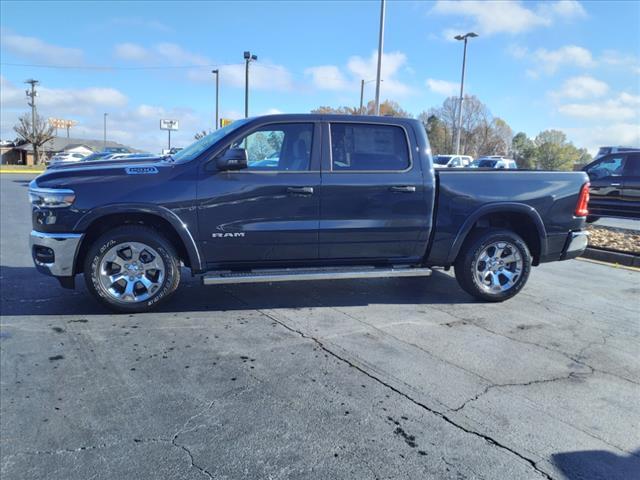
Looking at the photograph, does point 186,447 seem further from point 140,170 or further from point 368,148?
point 368,148

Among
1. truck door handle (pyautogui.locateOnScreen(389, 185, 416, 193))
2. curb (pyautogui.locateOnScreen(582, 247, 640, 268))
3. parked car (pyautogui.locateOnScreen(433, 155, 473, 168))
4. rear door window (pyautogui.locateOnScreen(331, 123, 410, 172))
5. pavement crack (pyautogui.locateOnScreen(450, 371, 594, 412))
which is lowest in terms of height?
pavement crack (pyautogui.locateOnScreen(450, 371, 594, 412))

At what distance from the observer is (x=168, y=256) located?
4.69m

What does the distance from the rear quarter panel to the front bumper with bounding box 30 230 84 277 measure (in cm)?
366

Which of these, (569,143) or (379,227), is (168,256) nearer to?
(379,227)

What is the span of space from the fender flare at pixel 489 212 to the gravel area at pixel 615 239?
3893 millimetres

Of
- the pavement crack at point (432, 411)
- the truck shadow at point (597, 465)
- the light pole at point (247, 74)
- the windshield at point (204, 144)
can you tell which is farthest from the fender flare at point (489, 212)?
the light pole at point (247, 74)

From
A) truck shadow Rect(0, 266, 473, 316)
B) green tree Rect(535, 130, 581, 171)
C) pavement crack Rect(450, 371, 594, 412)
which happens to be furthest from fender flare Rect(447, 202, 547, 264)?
green tree Rect(535, 130, 581, 171)

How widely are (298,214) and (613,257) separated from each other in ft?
20.0

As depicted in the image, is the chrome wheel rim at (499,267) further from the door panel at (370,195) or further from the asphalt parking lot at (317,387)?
the door panel at (370,195)

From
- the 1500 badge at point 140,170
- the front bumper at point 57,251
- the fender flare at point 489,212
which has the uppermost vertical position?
the 1500 badge at point 140,170

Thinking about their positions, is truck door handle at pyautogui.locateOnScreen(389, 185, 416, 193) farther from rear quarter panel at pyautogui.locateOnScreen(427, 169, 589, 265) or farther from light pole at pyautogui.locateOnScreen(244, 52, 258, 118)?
light pole at pyautogui.locateOnScreen(244, 52, 258, 118)

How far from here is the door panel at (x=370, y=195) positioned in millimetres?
4973

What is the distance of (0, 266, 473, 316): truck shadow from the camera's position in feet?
16.4

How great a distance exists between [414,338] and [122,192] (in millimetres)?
3031
